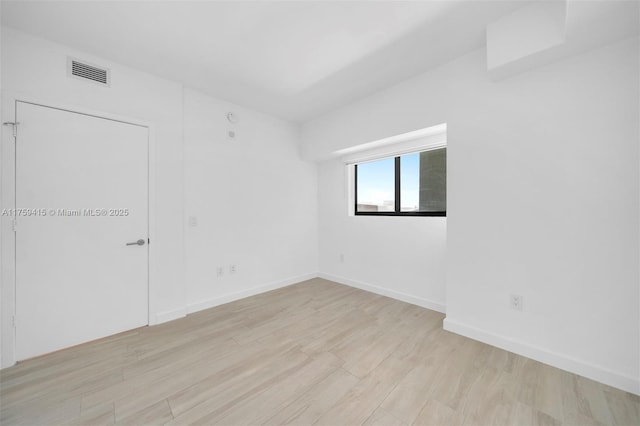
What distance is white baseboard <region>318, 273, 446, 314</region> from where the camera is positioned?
115 inches

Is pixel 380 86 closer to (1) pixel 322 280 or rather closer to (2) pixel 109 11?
(2) pixel 109 11

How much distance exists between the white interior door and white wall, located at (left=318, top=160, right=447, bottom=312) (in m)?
2.66

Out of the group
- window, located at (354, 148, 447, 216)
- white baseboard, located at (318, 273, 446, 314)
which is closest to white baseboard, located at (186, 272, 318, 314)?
white baseboard, located at (318, 273, 446, 314)

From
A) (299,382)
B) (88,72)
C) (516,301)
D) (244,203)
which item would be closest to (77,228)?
(88,72)

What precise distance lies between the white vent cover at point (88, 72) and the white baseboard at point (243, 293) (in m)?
2.52

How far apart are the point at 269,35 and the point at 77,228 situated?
2.44 meters

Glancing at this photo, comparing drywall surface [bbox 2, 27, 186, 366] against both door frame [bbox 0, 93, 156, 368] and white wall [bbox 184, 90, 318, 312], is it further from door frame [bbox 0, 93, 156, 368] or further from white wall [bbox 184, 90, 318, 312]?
white wall [bbox 184, 90, 318, 312]

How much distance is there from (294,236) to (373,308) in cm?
175

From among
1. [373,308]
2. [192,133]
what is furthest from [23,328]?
[373,308]

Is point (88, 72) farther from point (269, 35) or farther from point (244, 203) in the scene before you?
point (244, 203)

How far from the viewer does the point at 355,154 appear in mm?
3855

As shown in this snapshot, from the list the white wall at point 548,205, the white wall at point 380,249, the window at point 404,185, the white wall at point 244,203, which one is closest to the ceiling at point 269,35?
the white wall at point 548,205

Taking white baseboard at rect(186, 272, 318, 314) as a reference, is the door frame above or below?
above

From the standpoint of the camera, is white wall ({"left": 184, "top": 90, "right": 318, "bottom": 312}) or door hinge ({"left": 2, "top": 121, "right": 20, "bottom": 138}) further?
white wall ({"left": 184, "top": 90, "right": 318, "bottom": 312})
